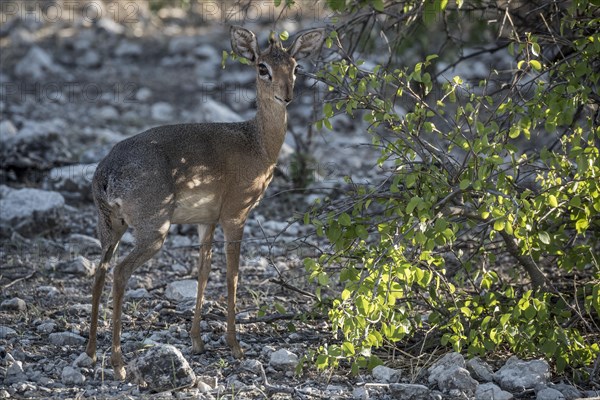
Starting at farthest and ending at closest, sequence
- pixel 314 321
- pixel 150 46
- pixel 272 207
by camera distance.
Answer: pixel 150 46 < pixel 272 207 < pixel 314 321

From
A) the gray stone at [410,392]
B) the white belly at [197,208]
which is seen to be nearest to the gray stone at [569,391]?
the gray stone at [410,392]

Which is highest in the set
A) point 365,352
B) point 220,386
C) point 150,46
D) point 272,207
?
point 150,46

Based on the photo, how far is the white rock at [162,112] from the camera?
43.9 ft

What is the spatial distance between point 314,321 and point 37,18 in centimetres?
1208

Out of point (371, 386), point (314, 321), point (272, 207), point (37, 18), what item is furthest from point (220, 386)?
point (37, 18)

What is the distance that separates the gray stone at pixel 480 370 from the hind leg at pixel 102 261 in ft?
8.36

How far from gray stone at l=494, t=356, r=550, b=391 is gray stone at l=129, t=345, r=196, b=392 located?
6.54 feet

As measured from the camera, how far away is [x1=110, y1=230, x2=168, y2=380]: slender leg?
6.10 meters

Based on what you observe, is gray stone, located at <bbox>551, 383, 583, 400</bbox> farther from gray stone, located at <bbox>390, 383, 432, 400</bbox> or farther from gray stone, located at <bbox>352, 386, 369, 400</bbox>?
gray stone, located at <bbox>352, 386, 369, 400</bbox>

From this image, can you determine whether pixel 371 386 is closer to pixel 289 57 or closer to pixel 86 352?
pixel 86 352

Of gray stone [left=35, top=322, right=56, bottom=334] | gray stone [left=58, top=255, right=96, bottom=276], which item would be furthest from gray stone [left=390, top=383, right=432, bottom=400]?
gray stone [left=58, top=255, right=96, bottom=276]

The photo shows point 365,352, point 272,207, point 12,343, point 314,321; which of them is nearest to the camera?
point 365,352

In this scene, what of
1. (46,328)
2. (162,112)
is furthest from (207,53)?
(46,328)

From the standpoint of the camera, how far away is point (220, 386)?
586 cm
